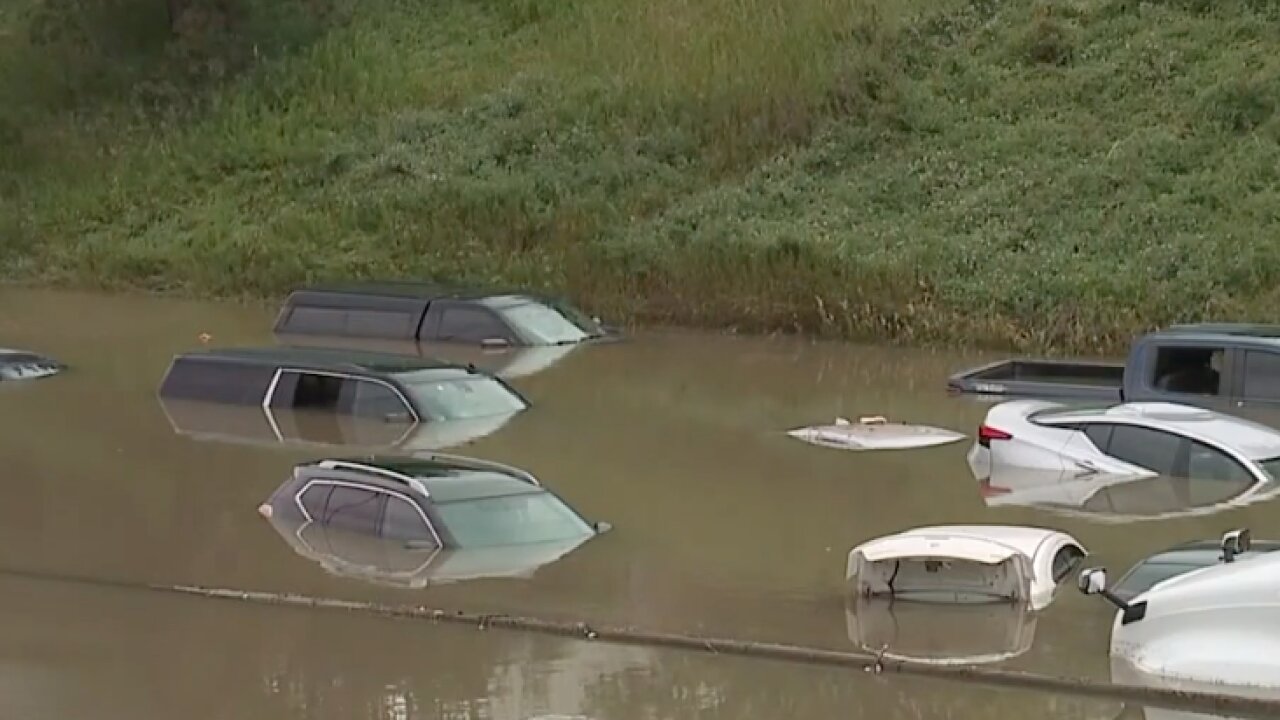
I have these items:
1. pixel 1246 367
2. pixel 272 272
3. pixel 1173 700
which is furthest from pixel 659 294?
pixel 1173 700

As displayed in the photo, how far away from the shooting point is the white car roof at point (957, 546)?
12492mm

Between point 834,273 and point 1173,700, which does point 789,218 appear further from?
point 1173,700

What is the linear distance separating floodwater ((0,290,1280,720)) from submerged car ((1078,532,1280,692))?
0.43 metres

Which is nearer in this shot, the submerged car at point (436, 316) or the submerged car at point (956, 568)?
the submerged car at point (956, 568)

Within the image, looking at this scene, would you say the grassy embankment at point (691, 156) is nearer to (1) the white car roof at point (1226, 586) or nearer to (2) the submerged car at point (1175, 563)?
(2) the submerged car at point (1175, 563)

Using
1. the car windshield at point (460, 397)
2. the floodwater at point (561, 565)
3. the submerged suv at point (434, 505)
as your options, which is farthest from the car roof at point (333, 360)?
the submerged suv at point (434, 505)

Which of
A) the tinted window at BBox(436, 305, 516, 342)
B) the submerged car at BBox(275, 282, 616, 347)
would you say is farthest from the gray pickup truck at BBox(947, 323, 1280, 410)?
the tinted window at BBox(436, 305, 516, 342)

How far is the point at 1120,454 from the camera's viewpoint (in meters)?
16.6

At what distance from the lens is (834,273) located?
95.2ft

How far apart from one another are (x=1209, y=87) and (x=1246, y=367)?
15.4 m

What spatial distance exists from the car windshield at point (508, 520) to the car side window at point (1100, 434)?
457cm

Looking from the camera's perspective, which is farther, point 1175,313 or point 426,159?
point 426,159

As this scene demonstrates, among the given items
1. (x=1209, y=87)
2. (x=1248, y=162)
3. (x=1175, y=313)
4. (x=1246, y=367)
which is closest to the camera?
(x=1246, y=367)

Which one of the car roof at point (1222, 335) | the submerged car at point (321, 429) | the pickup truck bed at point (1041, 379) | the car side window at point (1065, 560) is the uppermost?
the car roof at point (1222, 335)
